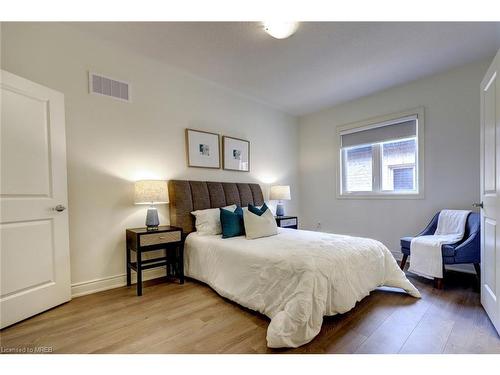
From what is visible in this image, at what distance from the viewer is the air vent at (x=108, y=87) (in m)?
2.58

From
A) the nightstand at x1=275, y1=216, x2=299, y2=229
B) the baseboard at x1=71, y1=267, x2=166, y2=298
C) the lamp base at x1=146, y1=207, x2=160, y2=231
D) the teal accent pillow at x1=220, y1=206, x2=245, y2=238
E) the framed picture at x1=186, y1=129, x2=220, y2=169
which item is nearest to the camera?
the baseboard at x1=71, y1=267, x2=166, y2=298

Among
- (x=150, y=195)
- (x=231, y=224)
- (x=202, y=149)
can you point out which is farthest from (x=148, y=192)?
(x=202, y=149)

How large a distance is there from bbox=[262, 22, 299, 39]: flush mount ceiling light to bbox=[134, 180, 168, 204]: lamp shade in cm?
195

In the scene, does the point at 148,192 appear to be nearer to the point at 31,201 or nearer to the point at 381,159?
the point at 31,201

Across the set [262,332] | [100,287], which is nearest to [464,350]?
[262,332]

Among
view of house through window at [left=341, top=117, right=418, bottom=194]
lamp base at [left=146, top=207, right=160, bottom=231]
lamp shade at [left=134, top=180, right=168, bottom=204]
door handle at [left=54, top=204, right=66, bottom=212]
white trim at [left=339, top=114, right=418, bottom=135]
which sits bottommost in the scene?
lamp base at [left=146, top=207, right=160, bottom=231]

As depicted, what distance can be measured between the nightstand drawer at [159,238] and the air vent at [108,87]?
1.60 m

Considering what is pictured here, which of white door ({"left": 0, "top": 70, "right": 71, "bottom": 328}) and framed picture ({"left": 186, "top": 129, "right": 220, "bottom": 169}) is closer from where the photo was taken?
white door ({"left": 0, "top": 70, "right": 71, "bottom": 328})

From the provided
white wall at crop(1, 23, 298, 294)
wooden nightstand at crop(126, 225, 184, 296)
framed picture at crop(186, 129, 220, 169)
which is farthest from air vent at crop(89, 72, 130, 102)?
wooden nightstand at crop(126, 225, 184, 296)

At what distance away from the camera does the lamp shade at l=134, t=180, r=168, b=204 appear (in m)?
2.62

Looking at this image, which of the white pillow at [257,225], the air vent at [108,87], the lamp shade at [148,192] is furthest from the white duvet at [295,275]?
the air vent at [108,87]

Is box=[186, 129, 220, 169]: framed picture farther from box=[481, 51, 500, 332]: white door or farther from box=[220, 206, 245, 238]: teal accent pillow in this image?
box=[481, 51, 500, 332]: white door

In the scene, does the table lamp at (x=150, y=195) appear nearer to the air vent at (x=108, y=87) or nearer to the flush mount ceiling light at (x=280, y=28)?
the air vent at (x=108, y=87)

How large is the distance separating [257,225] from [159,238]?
3.56 ft
